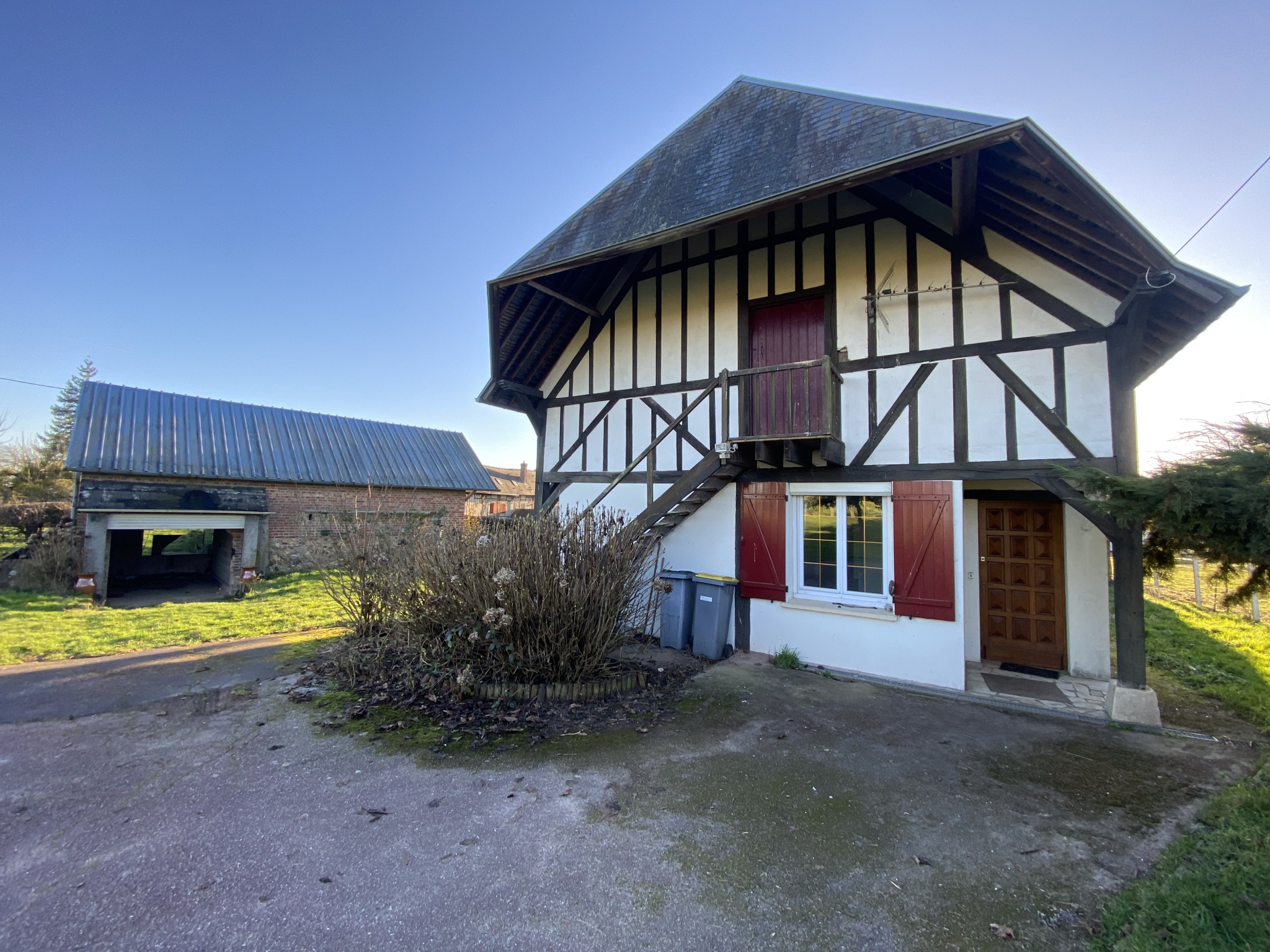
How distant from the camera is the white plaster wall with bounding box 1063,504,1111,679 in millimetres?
5844

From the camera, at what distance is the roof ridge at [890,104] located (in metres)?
4.39

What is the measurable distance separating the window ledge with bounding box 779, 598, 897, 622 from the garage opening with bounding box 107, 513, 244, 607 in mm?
12114

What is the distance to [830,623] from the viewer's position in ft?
19.7

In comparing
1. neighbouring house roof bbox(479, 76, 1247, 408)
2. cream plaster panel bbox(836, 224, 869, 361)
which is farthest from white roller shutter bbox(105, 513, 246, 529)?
cream plaster panel bbox(836, 224, 869, 361)

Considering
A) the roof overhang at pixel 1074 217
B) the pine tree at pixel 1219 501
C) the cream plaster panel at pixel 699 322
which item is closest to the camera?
the pine tree at pixel 1219 501

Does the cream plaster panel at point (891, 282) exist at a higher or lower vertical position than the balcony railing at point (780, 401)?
higher

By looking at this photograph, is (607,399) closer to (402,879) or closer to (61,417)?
(402,879)

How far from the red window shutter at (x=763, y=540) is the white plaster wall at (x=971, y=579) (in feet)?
8.01

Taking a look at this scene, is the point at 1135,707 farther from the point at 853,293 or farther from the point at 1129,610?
the point at 853,293

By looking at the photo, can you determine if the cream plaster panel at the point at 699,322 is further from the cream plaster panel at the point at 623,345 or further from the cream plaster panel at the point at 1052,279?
the cream plaster panel at the point at 1052,279

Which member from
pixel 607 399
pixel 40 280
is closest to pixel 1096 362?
pixel 607 399

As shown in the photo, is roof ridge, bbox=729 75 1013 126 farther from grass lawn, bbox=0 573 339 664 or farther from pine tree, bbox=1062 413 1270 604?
grass lawn, bbox=0 573 339 664

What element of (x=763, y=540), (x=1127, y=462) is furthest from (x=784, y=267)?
(x=1127, y=462)

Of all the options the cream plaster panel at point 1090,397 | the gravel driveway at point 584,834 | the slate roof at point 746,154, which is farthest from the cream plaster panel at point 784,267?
the gravel driveway at point 584,834
